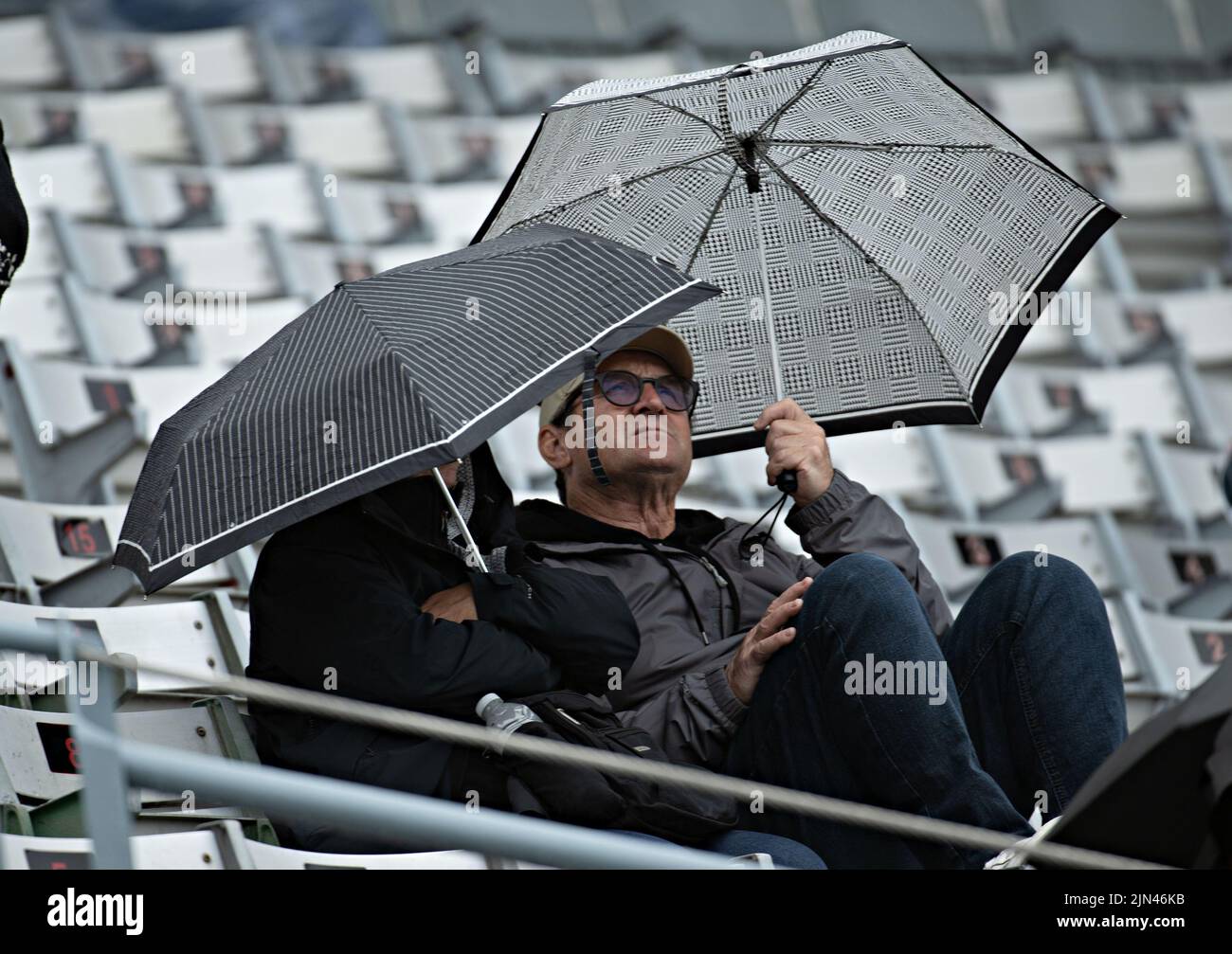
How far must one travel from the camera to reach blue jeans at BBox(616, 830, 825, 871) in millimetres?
1592

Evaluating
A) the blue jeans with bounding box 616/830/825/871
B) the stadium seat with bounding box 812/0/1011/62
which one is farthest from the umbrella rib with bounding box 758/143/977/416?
the stadium seat with bounding box 812/0/1011/62

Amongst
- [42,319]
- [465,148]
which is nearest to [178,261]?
[42,319]

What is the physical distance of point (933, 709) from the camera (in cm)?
160

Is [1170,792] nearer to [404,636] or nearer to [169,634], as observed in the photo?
[404,636]

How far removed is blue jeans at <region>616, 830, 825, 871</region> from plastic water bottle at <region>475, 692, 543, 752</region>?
14 centimetres

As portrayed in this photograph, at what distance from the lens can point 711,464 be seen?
147 inches

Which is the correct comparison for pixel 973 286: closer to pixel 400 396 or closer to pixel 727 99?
pixel 727 99

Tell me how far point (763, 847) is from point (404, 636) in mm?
A: 394

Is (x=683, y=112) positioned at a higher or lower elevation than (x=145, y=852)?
higher

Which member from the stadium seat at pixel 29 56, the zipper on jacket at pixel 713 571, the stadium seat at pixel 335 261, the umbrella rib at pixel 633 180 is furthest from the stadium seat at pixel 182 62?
the zipper on jacket at pixel 713 571

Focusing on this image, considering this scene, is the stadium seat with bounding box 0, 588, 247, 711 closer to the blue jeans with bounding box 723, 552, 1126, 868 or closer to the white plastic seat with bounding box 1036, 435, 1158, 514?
the blue jeans with bounding box 723, 552, 1126, 868

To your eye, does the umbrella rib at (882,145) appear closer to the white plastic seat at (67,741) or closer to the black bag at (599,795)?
the black bag at (599,795)

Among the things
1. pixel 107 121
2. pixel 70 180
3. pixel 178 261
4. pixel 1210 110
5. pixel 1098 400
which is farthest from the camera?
pixel 1210 110
